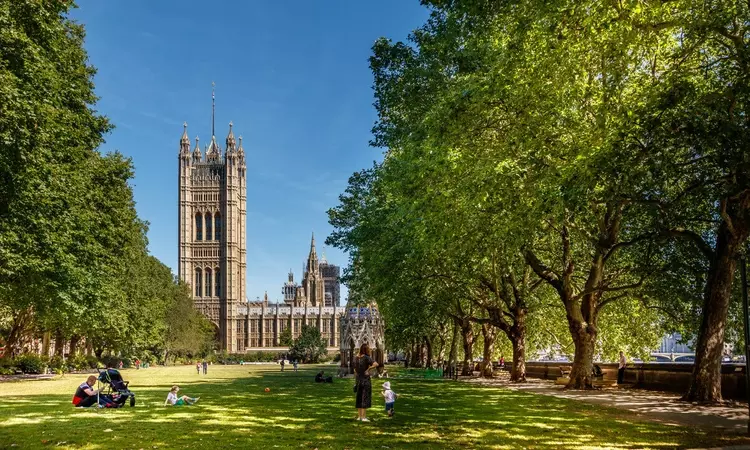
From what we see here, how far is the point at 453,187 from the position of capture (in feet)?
68.0

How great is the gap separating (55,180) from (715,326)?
24958 mm

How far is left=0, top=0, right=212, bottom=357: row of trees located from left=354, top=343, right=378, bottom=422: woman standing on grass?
14.7 meters

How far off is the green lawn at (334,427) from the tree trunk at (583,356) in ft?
18.8

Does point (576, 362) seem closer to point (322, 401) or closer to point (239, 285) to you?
point (322, 401)

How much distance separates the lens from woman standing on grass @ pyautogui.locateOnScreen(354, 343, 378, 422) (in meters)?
17.2

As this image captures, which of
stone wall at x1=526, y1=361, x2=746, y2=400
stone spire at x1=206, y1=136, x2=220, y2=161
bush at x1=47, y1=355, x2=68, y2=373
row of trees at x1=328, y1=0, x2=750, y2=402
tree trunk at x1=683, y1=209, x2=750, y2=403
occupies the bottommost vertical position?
bush at x1=47, y1=355, x2=68, y2=373

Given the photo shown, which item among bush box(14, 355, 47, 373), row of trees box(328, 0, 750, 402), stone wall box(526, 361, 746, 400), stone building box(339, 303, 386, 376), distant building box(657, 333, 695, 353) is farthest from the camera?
distant building box(657, 333, 695, 353)

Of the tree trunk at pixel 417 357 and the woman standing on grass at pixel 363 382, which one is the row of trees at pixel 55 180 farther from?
the tree trunk at pixel 417 357

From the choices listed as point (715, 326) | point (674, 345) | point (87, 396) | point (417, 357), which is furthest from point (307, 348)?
point (715, 326)

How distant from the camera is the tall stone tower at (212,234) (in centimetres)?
17588

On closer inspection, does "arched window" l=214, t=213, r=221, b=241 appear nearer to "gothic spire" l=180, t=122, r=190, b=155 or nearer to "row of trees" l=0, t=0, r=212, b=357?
"gothic spire" l=180, t=122, r=190, b=155

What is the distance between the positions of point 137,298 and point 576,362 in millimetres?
40179

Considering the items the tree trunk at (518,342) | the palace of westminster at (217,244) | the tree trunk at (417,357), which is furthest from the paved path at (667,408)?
the palace of westminster at (217,244)

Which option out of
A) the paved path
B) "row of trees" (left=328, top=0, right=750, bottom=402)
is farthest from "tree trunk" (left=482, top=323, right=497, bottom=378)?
the paved path
